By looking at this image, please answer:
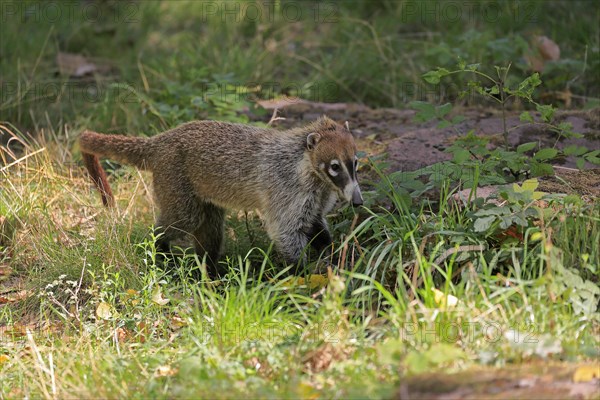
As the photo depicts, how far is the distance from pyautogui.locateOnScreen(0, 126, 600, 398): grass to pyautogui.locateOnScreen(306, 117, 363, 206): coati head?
248 mm

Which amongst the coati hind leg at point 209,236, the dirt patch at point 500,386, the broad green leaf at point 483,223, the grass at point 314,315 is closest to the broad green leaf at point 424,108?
the grass at point 314,315

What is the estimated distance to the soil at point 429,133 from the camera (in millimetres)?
5762

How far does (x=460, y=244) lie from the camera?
16.0 ft

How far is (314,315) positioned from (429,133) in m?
2.92

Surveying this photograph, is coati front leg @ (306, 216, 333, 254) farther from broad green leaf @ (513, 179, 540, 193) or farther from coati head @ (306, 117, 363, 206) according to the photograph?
broad green leaf @ (513, 179, 540, 193)

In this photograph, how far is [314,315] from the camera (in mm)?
4379

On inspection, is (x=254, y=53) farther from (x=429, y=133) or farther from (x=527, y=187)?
(x=527, y=187)

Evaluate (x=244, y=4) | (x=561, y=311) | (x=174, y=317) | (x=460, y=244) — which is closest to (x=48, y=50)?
(x=244, y=4)

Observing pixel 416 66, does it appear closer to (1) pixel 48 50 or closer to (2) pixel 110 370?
(1) pixel 48 50

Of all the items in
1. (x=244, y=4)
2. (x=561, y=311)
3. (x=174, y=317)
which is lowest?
(x=174, y=317)

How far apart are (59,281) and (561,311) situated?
2.97 meters

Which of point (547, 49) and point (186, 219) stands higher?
point (547, 49)

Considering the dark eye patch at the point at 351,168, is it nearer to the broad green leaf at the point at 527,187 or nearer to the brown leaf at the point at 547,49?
the broad green leaf at the point at 527,187

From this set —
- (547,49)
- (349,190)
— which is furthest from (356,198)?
(547,49)
